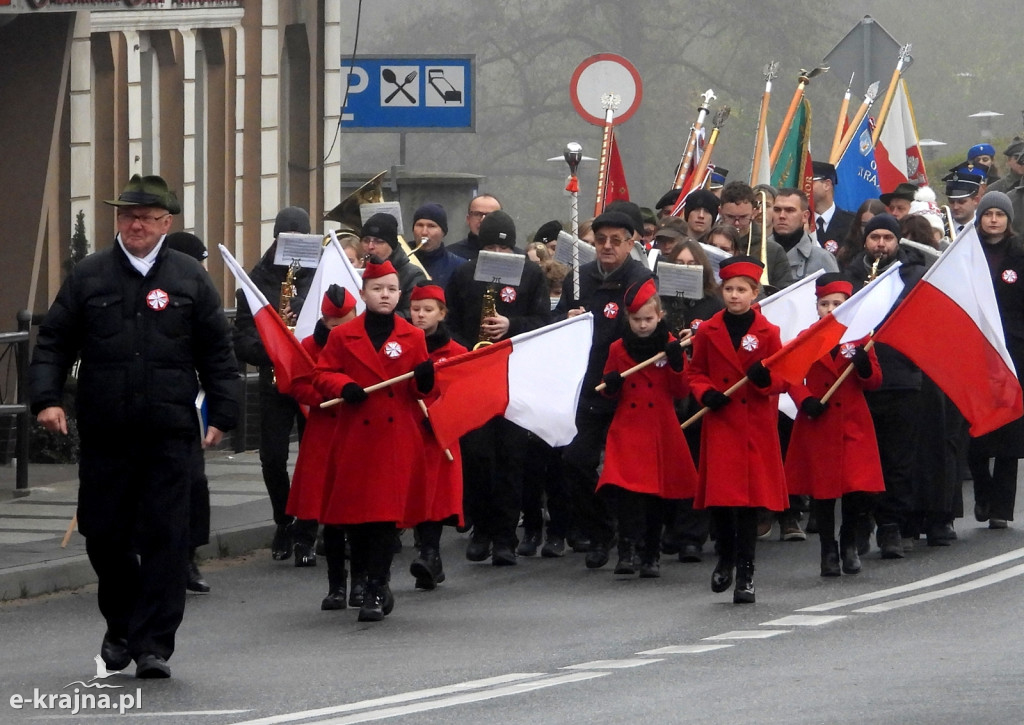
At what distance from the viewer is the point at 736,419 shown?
11477 mm

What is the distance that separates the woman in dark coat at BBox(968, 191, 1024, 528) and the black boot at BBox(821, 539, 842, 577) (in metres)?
2.15

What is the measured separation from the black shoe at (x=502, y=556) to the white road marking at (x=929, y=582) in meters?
2.28

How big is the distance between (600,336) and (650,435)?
31.8 inches

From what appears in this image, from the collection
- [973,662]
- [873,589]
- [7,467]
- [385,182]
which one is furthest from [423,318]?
[385,182]

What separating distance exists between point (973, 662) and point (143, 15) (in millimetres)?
11445

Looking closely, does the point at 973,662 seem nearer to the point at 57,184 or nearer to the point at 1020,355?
the point at 1020,355

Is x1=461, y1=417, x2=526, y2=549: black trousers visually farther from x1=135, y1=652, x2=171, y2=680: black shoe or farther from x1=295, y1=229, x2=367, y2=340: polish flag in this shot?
x1=135, y1=652, x2=171, y2=680: black shoe

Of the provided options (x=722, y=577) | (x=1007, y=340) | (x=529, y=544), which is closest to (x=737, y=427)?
(x=722, y=577)

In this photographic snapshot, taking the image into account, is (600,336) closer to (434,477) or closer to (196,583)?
(434,477)

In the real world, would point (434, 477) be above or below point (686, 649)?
above

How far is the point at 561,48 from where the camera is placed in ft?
177

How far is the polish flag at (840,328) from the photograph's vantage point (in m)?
11.5

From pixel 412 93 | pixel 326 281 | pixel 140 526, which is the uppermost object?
pixel 412 93

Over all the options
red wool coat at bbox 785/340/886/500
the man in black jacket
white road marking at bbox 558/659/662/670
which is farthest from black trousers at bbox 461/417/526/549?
the man in black jacket
